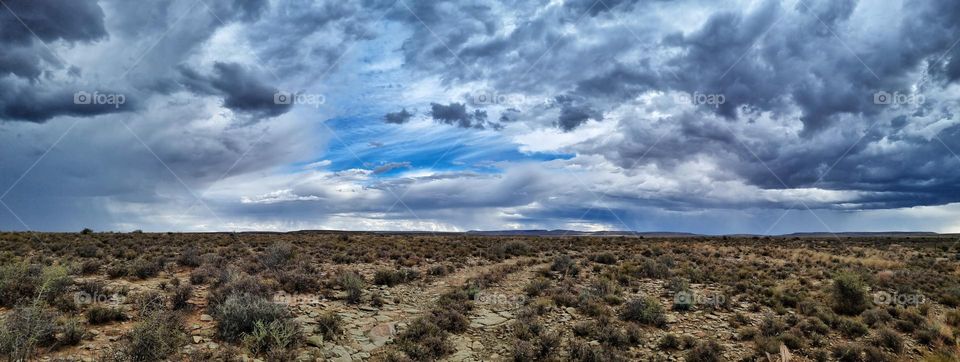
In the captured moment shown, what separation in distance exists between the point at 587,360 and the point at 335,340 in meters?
6.06

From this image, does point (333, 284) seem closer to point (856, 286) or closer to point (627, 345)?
point (627, 345)

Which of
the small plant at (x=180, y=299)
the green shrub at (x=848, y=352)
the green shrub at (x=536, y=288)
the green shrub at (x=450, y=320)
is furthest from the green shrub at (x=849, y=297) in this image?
the small plant at (x=180, y=299)

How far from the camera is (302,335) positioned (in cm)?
989

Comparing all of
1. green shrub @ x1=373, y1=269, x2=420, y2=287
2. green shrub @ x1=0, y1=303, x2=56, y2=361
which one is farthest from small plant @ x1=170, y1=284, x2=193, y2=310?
green shrub @ x1=373, y1=269, x2=420, y2=287

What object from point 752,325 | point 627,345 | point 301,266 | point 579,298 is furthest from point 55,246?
point 752,325

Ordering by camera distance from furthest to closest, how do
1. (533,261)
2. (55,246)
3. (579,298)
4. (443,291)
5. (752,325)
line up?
(533,261), (55,246), (443,291), (579,298), (752,325)

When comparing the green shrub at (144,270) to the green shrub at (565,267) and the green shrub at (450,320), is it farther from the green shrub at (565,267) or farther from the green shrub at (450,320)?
the green shrub at (565,267)

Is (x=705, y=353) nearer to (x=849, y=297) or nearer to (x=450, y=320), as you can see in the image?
(x=450, y=320)
